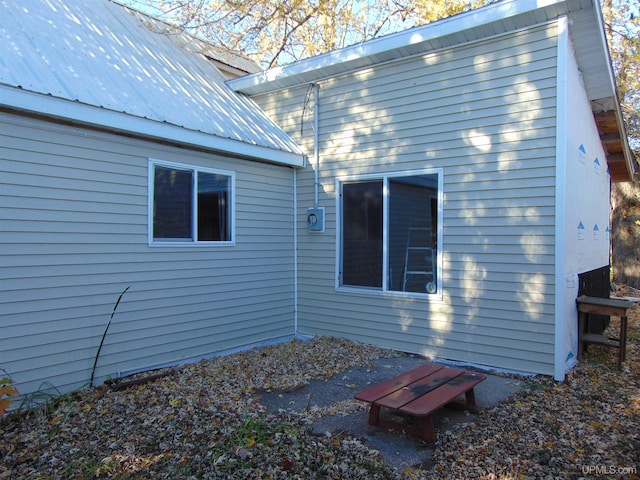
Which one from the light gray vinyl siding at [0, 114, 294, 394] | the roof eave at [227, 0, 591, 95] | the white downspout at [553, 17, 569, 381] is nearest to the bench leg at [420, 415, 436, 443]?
the white downspout at [553, 17, 569, 381]

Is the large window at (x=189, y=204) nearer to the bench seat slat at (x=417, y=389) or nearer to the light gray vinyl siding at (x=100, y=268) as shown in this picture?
the light gray vinyl siding at (x=100, y=268)

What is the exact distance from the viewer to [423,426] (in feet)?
11.2

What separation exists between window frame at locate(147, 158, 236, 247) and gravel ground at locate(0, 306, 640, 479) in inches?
63.8

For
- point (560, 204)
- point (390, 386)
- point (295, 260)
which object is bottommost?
point (390, 386)

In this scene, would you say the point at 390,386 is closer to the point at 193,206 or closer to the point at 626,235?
the point at 193,206

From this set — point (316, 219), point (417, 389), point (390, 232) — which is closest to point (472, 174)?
point (390, 232)

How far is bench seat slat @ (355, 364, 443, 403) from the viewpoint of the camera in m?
3.57

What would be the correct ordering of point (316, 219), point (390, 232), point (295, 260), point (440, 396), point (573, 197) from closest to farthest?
point (440, 396)
point (573, 197)
point (390, 232)
point (316, 219)
point (295, 260)

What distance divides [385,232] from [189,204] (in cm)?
261

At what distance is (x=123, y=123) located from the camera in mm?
4809

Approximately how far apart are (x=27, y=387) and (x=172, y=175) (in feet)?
8.87

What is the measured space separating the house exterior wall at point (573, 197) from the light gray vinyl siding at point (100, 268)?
3.93 m

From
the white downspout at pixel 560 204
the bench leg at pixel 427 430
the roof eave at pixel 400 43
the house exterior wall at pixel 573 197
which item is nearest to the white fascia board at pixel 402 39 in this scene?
the roof eave at pixel 400 43

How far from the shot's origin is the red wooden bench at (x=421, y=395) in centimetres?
338
